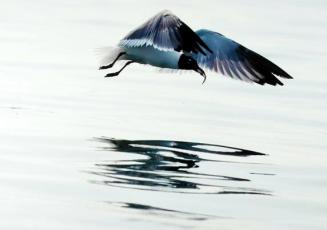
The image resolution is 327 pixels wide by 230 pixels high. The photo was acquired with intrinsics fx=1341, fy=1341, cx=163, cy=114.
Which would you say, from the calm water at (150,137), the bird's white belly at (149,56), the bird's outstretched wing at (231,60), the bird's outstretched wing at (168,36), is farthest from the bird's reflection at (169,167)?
the bird's outstretched wing at (231,60)

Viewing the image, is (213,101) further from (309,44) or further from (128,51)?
(309,44)

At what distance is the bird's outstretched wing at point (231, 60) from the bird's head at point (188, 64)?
0.48 ft

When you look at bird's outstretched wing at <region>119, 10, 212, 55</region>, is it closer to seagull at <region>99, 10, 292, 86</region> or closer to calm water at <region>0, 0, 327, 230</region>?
seagull at <region>99, 10, 292, 86</region>

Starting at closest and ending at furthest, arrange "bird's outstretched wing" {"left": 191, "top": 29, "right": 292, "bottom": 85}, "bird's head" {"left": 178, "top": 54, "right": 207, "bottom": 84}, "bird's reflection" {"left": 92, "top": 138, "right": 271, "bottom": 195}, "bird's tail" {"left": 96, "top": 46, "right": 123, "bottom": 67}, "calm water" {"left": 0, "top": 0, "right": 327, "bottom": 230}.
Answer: "calm water" {"left": 0, "top": 0, "right": 327, "bottom": 230}
"bird's reflection" {"left": 92, "top": 138, "right": 271, "bottom": 195}
"bird's tail" {"left": 96, "top": 46, "right": 123, "bottom": 67}
"bird's head" {"left": 178, "top": 54, "right": 207, "bottom": 84}
"bird's outstretched wing" {"left": 191, "top": 29, "right": 292, "bottom": 85}

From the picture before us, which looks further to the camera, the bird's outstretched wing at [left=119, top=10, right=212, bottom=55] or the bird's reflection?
the bird's outstretched wing at [left=119, top=10, right=212, bottom=55]

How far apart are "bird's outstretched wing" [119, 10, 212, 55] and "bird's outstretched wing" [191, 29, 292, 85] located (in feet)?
3.28

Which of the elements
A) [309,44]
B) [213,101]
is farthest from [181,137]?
[309,44]

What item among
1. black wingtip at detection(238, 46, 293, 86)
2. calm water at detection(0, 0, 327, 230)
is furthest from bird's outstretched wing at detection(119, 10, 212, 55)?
black wingtip at detection(238, 46, 293, 86)

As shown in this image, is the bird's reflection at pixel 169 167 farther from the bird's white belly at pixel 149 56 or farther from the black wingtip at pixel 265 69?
the black wingtip at pixel 265 69

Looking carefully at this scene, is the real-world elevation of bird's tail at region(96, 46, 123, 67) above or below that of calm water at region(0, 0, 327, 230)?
above

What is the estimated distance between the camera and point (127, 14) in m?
17.1

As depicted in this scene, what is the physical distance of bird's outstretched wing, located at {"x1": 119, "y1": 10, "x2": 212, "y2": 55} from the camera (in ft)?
35.4

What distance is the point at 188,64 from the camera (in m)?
12.0

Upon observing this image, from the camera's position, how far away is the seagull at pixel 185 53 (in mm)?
10836
